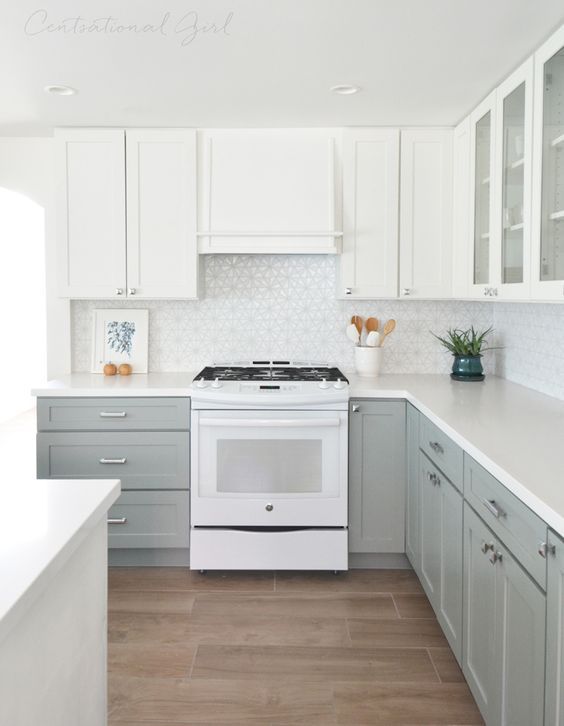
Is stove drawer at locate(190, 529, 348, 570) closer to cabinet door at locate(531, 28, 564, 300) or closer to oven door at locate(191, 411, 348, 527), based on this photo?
oven door at locate(191, 411, 348, 527)

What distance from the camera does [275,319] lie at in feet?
13.8

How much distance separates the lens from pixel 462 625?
2.41 meters

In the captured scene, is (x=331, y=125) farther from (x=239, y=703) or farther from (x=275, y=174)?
(x=239, y=703)

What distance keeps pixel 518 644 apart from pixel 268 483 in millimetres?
1818

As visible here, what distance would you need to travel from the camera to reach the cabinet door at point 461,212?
3.59 metres

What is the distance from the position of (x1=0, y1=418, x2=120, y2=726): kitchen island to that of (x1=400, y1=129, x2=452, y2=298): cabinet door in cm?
253

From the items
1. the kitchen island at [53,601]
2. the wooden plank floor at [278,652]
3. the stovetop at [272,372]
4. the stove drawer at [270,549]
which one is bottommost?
the wooden plank floor at [278,652]

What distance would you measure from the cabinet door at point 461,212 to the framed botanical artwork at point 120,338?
1.76 meters

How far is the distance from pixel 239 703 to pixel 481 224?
90.7 inches

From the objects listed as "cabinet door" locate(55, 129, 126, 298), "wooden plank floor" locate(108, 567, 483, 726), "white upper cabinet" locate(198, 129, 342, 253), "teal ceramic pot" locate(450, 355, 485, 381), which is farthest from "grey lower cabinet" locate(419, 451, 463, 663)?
"cabinet door" locate(55, 129, 126, 298)

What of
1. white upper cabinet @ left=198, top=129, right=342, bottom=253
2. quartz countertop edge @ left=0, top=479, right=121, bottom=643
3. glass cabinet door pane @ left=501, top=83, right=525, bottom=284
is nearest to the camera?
quartz countertop edge @ left=0, top=479, right=121, bottom=643

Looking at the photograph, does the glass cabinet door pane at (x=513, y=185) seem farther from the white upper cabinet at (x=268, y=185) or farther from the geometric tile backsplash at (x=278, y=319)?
the geometric tile backsplash at (x=278, y=319)

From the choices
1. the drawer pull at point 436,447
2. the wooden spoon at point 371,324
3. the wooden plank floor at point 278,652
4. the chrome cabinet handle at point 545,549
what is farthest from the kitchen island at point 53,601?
the wooden spoon at point 371,324

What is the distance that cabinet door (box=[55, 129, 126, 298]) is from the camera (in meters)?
3.82
